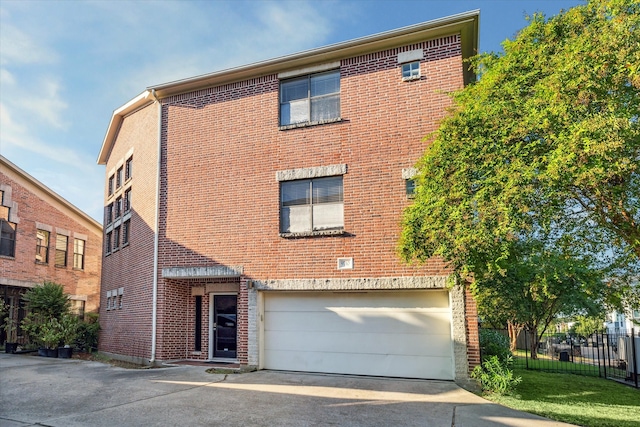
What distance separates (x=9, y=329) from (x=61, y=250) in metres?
5.83

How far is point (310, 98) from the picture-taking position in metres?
13.6

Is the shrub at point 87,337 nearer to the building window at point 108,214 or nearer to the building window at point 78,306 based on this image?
the building window at point 108,214

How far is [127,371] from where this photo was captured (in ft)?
43.8

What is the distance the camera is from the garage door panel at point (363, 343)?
11.5 meters

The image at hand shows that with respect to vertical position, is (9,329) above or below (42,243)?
below

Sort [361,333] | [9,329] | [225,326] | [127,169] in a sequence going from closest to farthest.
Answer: [361,333] → [225,326] → [127,169] → [9,329]

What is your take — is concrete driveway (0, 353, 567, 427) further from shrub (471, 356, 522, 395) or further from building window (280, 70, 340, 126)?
building window (280, 70, 340, 126)

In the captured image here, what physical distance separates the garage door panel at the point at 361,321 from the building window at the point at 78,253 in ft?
58.9

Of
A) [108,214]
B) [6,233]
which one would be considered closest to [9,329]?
[6,233]

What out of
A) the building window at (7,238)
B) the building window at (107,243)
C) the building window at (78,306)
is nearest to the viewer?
the building window at (107,243)

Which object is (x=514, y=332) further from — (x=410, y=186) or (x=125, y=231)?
(x=125, y=231)

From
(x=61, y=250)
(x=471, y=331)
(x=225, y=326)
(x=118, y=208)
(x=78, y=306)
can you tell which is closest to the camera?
(x=471, y=331)

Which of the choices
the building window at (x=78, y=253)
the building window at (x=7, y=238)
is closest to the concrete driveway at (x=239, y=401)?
the building window at (x=7, y=238)

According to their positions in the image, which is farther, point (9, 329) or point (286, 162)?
point (9, 329)
